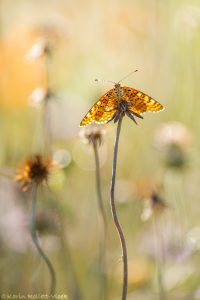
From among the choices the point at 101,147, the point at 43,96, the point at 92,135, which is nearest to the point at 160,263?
the point at 92,135

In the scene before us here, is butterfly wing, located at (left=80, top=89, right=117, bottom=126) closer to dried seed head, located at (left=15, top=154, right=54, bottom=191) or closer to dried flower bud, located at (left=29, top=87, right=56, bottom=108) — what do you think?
dried seed head, located at (left=15, top=154, right=54, bottom=191)

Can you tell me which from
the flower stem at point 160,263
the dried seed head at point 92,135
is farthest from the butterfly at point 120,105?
the flower stem at point 160,263

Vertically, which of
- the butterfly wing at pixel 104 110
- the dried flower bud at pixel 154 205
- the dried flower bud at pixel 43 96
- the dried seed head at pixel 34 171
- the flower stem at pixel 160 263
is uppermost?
the dried flower bud at pixel 43 96

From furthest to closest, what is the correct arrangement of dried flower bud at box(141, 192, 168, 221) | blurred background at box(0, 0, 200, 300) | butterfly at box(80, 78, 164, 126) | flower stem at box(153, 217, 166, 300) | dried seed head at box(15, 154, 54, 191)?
blurred background at box(0, 0, 200, 300) < dried flower bud at box(141, 192, 168, 221) < flower stem at box(153, 217, 166, 300) < dried seed head at box(15, 154, 54, 191) < butterfly at box(80, 78, 164, 126)

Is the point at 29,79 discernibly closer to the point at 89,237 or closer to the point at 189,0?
the point at 189,0

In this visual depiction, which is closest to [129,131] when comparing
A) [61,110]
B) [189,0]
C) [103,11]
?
[61,110]

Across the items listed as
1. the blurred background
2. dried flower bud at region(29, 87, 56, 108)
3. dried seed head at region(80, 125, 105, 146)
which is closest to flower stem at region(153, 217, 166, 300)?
the blurred background

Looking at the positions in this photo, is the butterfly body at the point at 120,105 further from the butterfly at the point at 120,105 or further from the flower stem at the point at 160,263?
the flower stem at the point at 160,263
